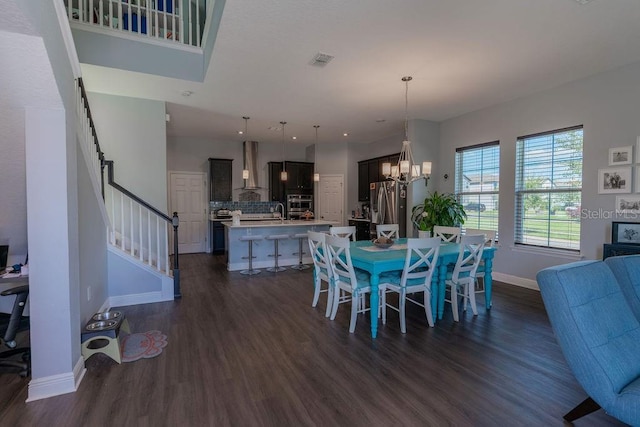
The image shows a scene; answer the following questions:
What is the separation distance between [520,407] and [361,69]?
3.63 meters

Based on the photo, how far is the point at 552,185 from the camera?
466 centimetres

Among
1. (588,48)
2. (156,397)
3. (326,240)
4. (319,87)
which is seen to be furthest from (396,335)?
(588,48)

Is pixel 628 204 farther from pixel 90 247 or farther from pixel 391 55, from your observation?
pixel 90 247

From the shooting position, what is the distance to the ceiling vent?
11.5 feet

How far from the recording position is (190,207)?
26.9 ft

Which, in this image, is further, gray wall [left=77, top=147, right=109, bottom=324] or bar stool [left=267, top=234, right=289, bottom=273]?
bar stool [left=267, top=234, right=289, bottom=273]

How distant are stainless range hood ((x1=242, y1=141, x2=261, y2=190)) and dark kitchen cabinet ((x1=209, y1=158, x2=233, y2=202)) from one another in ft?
1.40

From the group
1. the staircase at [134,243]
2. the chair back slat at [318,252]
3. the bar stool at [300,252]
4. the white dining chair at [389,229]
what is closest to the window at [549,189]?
the white dining chair at [389,229]

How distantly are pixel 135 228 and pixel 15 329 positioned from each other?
2302 mm

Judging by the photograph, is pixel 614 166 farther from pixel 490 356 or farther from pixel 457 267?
pixel 490 356

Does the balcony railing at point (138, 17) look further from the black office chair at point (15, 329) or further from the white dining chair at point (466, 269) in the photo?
the white dining chair at point (466, 269)

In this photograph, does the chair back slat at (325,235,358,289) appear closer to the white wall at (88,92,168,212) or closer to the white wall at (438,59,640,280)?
the white wall at (88,92,168,212)

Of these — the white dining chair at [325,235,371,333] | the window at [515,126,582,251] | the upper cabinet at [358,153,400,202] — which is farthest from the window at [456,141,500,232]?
the white dining chair at [325,235,371,333]

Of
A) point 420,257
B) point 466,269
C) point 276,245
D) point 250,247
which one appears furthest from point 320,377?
point 276,245
